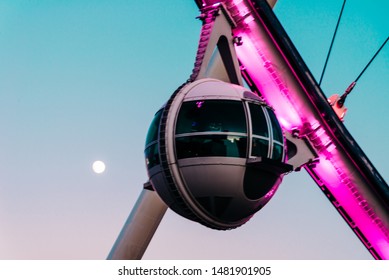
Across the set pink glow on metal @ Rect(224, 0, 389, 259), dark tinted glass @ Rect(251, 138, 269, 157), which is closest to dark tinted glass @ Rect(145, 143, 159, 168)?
dark tinted glass @ Rect(251, 138, 269, 157)

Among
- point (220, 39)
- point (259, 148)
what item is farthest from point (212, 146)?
point (220, 39)

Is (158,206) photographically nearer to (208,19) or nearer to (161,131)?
(208,19)

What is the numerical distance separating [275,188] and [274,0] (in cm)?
1212

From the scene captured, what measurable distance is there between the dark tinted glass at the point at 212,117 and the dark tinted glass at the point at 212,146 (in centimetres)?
14

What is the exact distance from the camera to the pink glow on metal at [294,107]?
18719mm

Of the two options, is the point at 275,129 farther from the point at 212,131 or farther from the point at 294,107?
the point at 294,107

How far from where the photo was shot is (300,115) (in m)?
19.2

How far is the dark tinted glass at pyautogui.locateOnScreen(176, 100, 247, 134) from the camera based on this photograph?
565 inches

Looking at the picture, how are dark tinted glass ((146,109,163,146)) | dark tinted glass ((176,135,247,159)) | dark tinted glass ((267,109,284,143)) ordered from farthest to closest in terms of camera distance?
1. dark tinted glass ((267,109,284,143))
2. dark tinted glass ((146,109,163,146))
3. dark tinted glass ((176,135,247,159))

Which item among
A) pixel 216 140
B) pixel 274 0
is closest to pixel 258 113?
pixel 216 140

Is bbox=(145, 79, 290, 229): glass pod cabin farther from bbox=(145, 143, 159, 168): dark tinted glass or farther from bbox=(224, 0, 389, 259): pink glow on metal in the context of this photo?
bbox=(224, 0, 389, 259): pink glow on metal

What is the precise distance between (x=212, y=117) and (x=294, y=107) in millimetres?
5234

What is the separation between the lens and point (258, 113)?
14883 millimetres

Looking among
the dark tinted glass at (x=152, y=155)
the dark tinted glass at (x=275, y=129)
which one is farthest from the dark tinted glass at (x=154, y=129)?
the dark tinted glass at (x=275, y=129)
